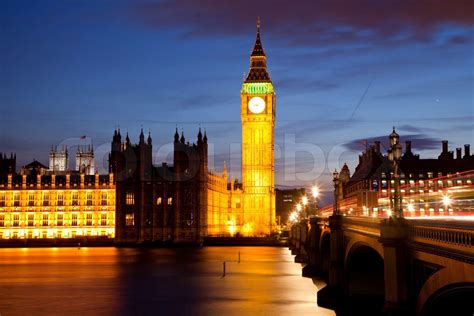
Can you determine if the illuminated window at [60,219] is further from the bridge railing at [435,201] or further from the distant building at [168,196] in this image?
the bridge railing at [435,201]

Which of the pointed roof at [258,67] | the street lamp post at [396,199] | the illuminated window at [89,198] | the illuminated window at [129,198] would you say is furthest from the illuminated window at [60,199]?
the street lamp post at [396,199]

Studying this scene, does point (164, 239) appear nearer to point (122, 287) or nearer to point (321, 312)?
point (122, 287)

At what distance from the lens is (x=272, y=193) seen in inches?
5876

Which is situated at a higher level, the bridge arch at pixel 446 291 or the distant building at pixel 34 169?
the distant building at pixel 34 169

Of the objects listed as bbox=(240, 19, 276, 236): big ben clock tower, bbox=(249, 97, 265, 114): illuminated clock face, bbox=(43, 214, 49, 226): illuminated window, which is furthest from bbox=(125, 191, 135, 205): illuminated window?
bbox=(249, 97, 265, 114): illuminated clock face

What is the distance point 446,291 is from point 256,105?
134 meters

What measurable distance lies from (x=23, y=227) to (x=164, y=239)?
96.2ft

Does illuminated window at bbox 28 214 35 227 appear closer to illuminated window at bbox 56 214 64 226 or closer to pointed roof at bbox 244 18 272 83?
illuminated window at bbox 56 214 64 226

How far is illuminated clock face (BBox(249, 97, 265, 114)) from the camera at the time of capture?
15025 centimetres

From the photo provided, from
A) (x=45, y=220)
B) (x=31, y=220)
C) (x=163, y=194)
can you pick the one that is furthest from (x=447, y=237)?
(x=31, y=220)

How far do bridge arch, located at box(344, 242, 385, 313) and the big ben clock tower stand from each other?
107m

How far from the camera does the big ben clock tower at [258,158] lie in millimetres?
147500

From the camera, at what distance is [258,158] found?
14900 cm

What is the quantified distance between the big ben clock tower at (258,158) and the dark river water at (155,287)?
53.3 meters
